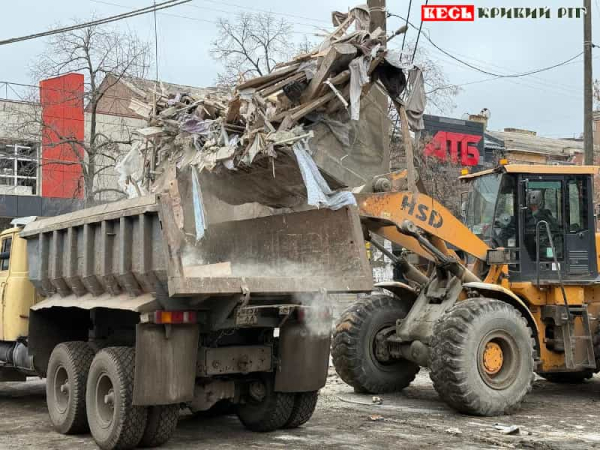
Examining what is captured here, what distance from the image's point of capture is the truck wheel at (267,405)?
8.47 metres

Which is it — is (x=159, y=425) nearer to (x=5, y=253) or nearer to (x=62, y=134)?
(x=5, y=253)

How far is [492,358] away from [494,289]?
2.79ft

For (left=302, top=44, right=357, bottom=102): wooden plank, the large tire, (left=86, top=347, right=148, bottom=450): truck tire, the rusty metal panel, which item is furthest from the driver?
(left=86, top=347, right=148, bottom=450): truck tire

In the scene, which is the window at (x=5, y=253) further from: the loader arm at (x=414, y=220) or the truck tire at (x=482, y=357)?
the truck tire at (x=482, y=357)

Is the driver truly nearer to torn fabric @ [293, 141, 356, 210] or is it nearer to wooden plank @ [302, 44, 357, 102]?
torn fabric @ [293, 141, 356, 210]

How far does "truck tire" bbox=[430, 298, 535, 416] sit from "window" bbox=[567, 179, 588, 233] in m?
1.94

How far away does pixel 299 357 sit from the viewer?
8.16 meters

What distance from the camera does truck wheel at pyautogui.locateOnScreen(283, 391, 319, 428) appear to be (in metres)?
8.62

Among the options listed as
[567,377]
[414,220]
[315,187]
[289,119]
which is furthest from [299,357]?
[567,377]

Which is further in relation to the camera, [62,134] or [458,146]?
[458,146]

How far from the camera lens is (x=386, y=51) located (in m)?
8.21

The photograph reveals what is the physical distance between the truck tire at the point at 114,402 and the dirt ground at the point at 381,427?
35 centimetres

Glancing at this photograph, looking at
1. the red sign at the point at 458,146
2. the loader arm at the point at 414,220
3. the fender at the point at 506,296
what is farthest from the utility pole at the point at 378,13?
the red sign at the point at 458,146

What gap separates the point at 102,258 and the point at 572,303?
6.37 metres
